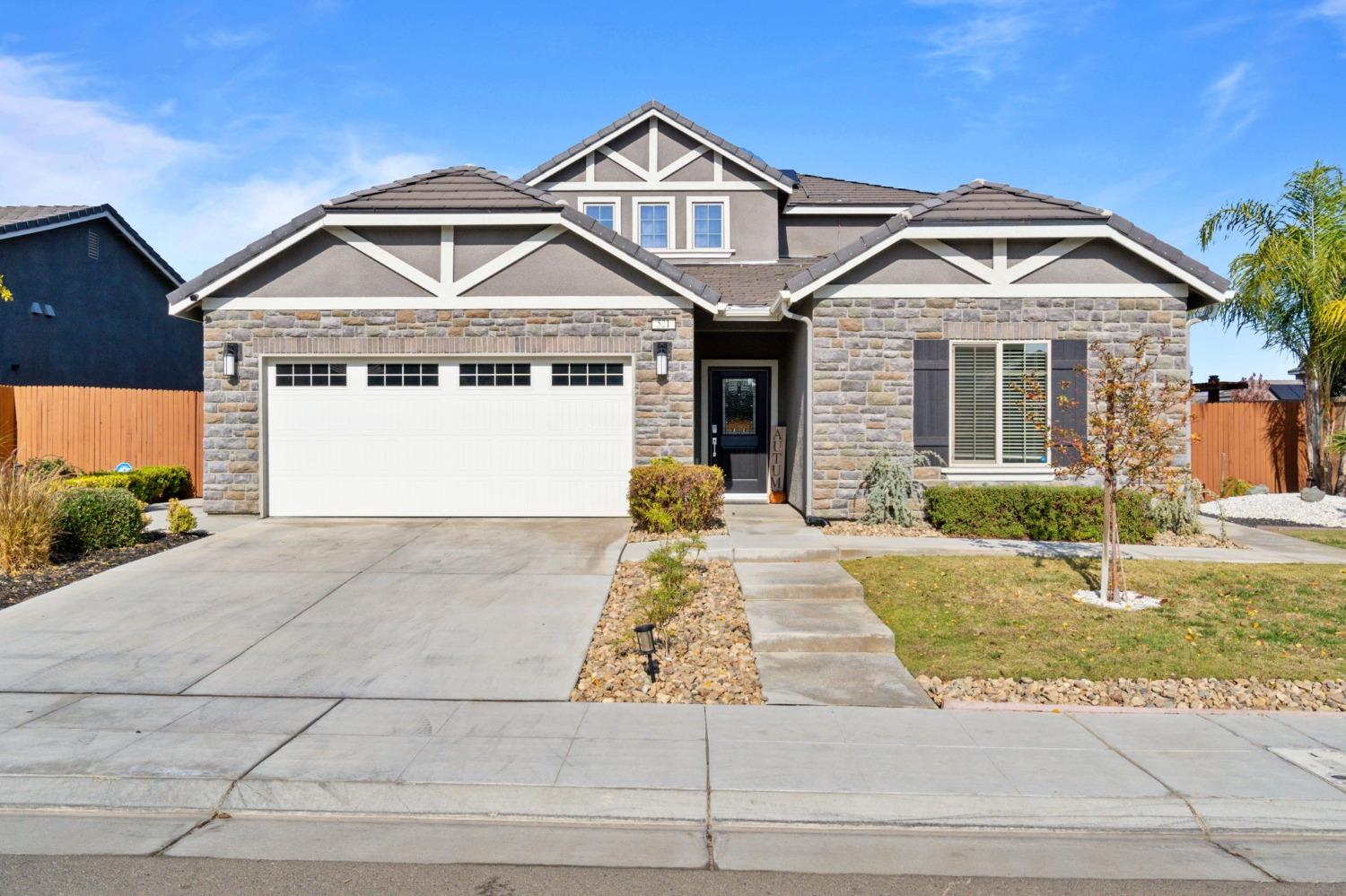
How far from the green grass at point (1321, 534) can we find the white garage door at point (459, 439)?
986cm

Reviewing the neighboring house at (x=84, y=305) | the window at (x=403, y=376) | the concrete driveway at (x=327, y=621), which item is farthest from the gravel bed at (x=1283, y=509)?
the neighboring house at (x=84, y=305)

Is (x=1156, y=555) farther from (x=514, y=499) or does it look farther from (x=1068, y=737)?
(x=514, y=499)

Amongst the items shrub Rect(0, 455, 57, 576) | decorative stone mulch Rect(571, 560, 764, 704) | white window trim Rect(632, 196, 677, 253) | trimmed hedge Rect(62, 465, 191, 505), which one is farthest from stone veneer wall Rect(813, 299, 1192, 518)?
trimmed hedge Rect(62, 465, 191, 505)

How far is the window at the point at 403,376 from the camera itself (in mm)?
12570

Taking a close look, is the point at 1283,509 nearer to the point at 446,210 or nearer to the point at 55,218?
the point at 446,210

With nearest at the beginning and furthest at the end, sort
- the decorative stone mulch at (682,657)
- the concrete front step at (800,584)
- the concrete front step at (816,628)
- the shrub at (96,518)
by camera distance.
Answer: the decorative stone mulch at (682,657)
the concrete front step at (816,628)
the concrete front step at (800,584)
the shrub at (96,518)

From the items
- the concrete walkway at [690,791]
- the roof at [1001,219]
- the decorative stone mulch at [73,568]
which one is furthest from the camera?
the roof at [1001,219]

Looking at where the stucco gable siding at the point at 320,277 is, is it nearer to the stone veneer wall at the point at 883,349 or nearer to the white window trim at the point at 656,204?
the white window trim at the point at 656,204

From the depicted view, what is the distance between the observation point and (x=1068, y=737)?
17.3 feet

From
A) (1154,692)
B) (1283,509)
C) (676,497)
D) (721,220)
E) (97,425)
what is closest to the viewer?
(1154,692)

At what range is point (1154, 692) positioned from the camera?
6.15 meters

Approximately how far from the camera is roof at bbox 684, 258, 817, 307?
44.7 feet

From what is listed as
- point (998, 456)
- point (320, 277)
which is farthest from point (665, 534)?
point (320, 277)

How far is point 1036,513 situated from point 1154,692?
5.50 meters
